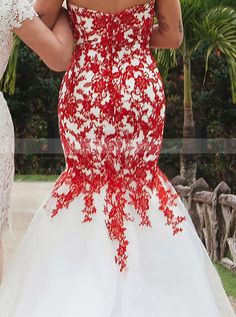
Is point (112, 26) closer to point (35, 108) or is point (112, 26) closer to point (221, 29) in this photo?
point (221, 29)

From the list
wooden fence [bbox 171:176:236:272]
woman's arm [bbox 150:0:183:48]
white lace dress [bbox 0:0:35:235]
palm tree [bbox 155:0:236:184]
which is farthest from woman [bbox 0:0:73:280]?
palm tree [bbox 155:0:236:184]

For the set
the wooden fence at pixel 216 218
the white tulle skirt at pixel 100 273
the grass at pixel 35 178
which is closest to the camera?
the white tulle skirt at pixel 100 273

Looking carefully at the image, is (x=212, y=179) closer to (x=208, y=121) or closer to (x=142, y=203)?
(x=208, y=121)

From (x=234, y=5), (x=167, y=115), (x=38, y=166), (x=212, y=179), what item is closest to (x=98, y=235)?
(x=234, y=5)

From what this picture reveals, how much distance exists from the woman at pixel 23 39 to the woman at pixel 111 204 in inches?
5.2

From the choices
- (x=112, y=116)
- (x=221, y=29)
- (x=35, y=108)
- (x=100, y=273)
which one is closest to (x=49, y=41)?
(x=112, y=116)

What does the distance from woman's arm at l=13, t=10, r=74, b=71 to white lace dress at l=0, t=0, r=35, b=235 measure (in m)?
0.03

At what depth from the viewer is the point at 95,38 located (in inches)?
135

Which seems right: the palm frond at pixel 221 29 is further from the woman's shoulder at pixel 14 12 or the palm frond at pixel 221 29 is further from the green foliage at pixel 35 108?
the green foliage at pixel 35 108

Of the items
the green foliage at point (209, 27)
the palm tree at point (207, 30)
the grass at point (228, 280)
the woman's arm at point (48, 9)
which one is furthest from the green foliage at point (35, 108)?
the woman's arm at point (48, 9)

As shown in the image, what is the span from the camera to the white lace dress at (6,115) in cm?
317

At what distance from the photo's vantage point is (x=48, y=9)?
132 inches

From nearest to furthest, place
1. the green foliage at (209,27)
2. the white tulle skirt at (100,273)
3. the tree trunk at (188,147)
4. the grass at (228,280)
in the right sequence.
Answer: the white tulle skirt at (100,273)
the grass at (228,280)
the green foliage at (209,27)
the tree trunk at (188,147)

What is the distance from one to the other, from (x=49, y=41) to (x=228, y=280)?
3.32 m
